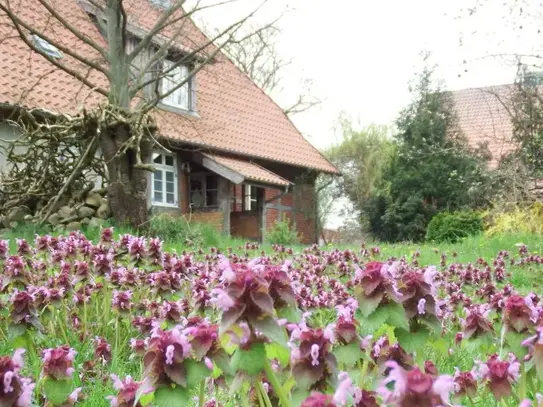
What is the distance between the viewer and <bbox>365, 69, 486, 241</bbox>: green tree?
2548 centimetres

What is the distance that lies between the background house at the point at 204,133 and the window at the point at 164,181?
0.03 meters

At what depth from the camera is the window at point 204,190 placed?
778 inches

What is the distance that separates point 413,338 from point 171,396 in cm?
59

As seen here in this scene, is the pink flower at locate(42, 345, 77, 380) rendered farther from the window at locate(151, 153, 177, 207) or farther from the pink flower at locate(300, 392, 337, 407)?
the window at locate(151, 153, 177, 207)

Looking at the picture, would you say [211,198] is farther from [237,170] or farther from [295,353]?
[295,353]

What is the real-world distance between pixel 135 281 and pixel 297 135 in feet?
72.9

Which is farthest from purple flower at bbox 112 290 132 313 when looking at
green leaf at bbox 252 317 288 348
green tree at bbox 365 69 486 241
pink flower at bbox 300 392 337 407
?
green tree at bbox 365 69 486 241

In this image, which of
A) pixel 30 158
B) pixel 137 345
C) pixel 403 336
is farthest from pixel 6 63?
pixel 403 336

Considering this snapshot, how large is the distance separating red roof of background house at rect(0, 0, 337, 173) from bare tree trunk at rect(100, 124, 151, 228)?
3.43 ft

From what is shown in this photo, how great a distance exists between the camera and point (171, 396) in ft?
3.95

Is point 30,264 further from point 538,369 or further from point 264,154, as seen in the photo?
point 264,154

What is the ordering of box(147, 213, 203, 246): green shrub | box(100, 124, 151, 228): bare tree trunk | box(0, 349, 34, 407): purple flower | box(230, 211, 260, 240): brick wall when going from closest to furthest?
box(0, 349, 34, 407): purple flower, box(100, 124, 151, 228): bare tree trunk, box(147, 213, 203, 246): green shrub, box(230, 211, 260, 240): brick wall

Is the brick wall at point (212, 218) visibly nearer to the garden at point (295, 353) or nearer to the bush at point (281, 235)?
the bush at point (281, 235)

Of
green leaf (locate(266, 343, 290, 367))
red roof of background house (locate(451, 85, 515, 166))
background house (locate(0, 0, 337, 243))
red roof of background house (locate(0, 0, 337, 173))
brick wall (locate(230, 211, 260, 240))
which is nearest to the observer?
green leaf (locate(266, 343, 290, 367))
